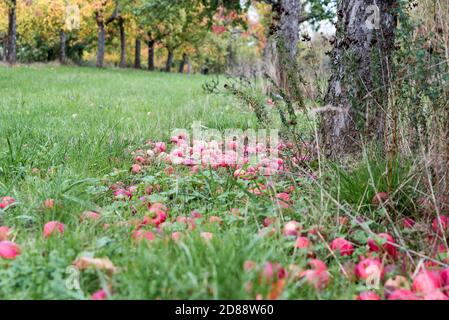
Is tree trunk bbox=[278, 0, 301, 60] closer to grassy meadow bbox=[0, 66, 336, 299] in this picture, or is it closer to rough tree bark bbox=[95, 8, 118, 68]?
grassy meadow bbox=[0, 66, 336, 299]

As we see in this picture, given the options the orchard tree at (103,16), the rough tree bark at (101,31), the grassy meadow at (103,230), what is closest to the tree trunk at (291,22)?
the grassy meadow at (103,230)

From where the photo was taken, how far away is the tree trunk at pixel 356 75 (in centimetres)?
290

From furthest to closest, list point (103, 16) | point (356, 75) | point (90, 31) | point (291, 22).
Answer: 1. point (90, 31)
2. point (103, 16)
3. point (291, 22)
4. point (356, 75)

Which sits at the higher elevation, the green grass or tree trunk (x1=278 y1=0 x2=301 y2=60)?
tree trunk (x1=278 y1=0 x2=301 y2=60)

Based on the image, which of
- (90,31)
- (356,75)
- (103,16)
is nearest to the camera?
(356,75)

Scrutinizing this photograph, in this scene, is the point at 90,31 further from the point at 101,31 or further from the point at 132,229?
the point at 132,229

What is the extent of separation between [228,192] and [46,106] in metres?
4.41

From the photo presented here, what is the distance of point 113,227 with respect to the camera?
2111mm

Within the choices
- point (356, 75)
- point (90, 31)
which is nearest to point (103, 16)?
point (90, 31)

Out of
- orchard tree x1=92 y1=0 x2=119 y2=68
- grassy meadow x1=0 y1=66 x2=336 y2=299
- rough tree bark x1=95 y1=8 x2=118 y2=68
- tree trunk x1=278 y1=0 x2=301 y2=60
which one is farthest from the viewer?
rough tree bark x1=95 y1=8 x2=118 y2=68

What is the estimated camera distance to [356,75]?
284 centimetres

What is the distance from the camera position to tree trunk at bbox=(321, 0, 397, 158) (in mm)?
2902

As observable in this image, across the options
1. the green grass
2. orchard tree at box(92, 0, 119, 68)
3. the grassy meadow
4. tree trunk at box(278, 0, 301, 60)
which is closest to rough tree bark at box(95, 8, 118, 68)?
orchard tree at box(92, 0, 119, 68)

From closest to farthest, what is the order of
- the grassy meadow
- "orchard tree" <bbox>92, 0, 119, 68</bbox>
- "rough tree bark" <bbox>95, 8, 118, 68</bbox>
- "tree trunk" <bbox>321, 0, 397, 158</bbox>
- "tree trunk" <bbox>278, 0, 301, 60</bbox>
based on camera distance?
the grassy meadow, "tree trunk" <bbox>321, 0, 397, 158</bbox>, "tree trunk" <bbox>278, 0, 301, 60</bbox>, "orchard tree" <bbox>92, 0, 119, 68</bbox>, "rough tree bark" <bbox>95, 8, 118, 68</bbox>
